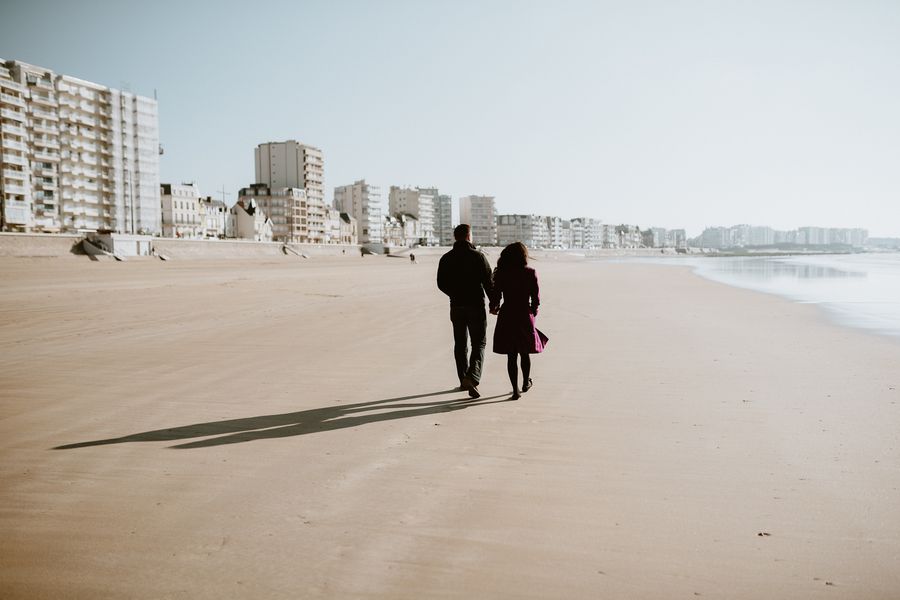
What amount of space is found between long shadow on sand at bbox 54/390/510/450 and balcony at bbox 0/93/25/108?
84990mm

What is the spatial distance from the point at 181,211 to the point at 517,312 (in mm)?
116667

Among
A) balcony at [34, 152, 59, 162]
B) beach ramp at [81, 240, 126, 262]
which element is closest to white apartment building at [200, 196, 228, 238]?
balcony at [34, 152, 59, 162]

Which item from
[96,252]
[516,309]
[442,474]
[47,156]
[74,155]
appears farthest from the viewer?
[74,155]

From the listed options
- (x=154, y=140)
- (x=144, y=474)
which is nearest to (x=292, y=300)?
(x=144, y=474)

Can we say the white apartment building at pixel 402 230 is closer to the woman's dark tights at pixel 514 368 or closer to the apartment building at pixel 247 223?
the apartment building at pixel 247 223

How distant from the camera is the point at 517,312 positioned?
663cm

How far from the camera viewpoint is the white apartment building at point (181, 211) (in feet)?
357

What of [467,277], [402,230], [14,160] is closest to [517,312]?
[467,277]

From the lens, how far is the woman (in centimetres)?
658

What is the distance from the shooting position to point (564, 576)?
2.90m

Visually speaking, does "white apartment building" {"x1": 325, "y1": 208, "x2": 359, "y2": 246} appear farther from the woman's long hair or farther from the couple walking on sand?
the woman's long hair

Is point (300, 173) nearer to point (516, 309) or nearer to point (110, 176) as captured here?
point (110, 176)

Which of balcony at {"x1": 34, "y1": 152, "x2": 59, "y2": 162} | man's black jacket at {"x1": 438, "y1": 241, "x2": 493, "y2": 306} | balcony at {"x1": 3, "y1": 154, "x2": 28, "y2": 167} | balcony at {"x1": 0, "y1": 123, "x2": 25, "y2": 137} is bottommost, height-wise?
man's black jacket at {"x1": 438, "y1": 241, "x2": 493, "y2": 306}

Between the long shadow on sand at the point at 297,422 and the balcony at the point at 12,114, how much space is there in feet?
277
